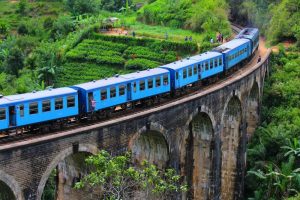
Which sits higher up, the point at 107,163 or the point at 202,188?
the point at 107,163

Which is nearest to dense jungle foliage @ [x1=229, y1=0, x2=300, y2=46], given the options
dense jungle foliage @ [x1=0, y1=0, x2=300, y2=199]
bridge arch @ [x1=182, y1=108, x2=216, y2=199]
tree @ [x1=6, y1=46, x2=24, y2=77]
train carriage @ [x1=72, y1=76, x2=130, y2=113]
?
dense jungle foliage @ [x1=0, y1=0, x2=300, y2=199]

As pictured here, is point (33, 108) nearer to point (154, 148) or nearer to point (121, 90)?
point (121, 90)

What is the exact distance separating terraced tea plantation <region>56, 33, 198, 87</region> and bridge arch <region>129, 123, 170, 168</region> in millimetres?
24976

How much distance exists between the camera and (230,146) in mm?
32656

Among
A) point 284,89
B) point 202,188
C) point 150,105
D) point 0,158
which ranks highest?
point 0,158

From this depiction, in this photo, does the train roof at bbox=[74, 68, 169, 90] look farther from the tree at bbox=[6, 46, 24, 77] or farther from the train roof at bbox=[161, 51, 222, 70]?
the tree at bbox=[6, 46, 24, 77]

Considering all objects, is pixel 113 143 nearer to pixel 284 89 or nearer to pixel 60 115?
pixel 60 115

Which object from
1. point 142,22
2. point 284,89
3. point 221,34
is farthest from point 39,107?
point 142,22

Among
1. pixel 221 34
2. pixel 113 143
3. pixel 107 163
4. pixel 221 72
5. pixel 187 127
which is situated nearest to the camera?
pixel 107 163

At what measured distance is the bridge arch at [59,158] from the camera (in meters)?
17.5

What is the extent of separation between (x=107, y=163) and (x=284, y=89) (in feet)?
81.5

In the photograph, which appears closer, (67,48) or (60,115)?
(60,115)

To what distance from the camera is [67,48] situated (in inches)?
2190

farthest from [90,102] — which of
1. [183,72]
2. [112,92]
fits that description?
[183,72]
